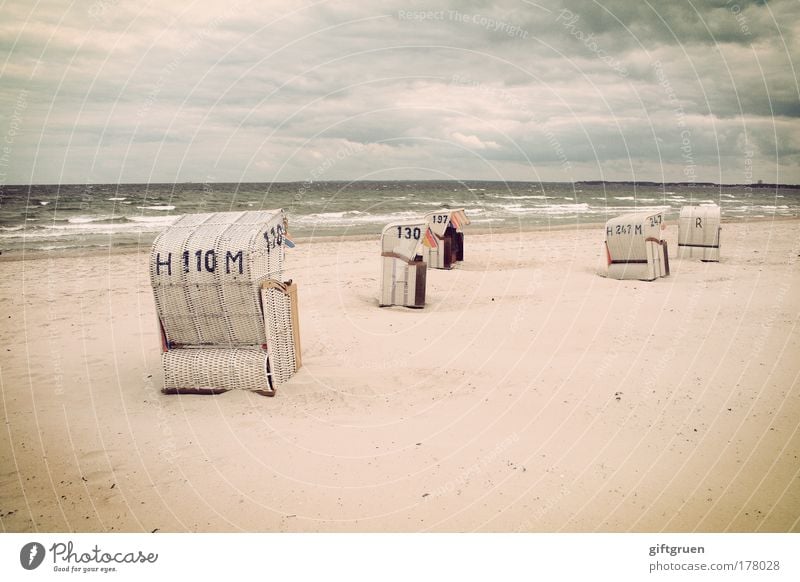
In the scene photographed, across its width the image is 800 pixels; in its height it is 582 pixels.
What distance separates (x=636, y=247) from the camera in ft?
52.6

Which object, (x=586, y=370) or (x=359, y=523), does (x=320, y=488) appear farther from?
(x=586, y=370)

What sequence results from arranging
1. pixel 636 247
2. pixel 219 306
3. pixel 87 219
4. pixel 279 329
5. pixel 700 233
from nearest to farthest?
pixel 219 306 < pixel 279 329 < pixel 636 247 < pixel 700 233 < pixel 87 219

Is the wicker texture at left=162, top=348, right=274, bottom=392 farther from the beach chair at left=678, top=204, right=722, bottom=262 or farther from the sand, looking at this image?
the beach chair at left=678, top=204, right=722, bottom=262

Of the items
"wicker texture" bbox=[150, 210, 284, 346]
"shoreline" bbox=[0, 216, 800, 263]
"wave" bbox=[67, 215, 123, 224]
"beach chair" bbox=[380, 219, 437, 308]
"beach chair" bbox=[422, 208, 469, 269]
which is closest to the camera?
"wicker texture" bbox=[150, 210, 284, 346]

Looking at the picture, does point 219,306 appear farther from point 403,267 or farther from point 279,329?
point 403,267

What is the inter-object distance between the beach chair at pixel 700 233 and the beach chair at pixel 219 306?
17050 mm

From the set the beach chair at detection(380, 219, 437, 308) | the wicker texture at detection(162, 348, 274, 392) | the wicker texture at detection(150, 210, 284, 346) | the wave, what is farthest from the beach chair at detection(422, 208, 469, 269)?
the wave

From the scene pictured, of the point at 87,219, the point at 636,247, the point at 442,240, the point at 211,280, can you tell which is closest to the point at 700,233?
the point at 636,247

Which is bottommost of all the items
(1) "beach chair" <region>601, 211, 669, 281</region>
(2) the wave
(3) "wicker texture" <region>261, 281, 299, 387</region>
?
(3) "wicker texture" <region>261, 281, 299, 387</region>

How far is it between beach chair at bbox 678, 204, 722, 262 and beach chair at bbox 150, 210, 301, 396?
1705cm

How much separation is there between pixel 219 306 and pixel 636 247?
40.2ft

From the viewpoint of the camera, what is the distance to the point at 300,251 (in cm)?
2491

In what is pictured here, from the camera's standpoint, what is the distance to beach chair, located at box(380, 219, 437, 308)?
13.4m

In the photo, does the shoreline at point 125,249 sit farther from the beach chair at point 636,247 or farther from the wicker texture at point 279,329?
the wicker texture at point 279,329
